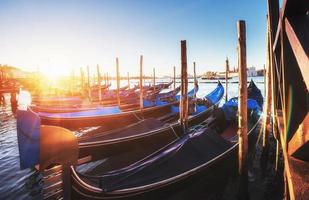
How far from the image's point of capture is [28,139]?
3.13 metres

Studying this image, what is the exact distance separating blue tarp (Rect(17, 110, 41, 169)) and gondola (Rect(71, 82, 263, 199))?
0.78 m

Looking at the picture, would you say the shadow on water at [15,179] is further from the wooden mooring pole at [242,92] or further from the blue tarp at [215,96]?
the blue tarp at [215,96]

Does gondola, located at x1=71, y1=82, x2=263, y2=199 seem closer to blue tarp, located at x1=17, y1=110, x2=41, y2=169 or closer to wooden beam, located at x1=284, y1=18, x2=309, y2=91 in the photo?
blue tarp, located at x1=17, y1=110, x2=41, y2=169

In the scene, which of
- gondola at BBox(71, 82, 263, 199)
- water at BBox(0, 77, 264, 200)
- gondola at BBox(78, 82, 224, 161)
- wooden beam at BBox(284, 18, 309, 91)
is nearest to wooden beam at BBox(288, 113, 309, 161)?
wooden beam at BBox(284, 18, 309, 91)

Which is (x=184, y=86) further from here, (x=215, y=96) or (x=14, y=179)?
(x=215, y=96)

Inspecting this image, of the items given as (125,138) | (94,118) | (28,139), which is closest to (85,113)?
(94,118)

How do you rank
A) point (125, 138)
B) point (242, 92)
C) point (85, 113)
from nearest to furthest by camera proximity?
point (242, 92) < point (125, 138) < point (85, 113)

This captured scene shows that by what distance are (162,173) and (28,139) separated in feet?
7.70

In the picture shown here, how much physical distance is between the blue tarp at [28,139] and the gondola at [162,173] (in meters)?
0.78

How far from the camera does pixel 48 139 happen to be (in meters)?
3.18

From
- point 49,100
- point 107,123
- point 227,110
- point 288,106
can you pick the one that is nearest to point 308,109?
point 288,106

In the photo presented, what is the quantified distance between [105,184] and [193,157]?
1.90m

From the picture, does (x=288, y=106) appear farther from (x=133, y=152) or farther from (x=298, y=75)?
(x=133, y=152)

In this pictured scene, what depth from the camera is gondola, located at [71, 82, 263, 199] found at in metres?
3.41
